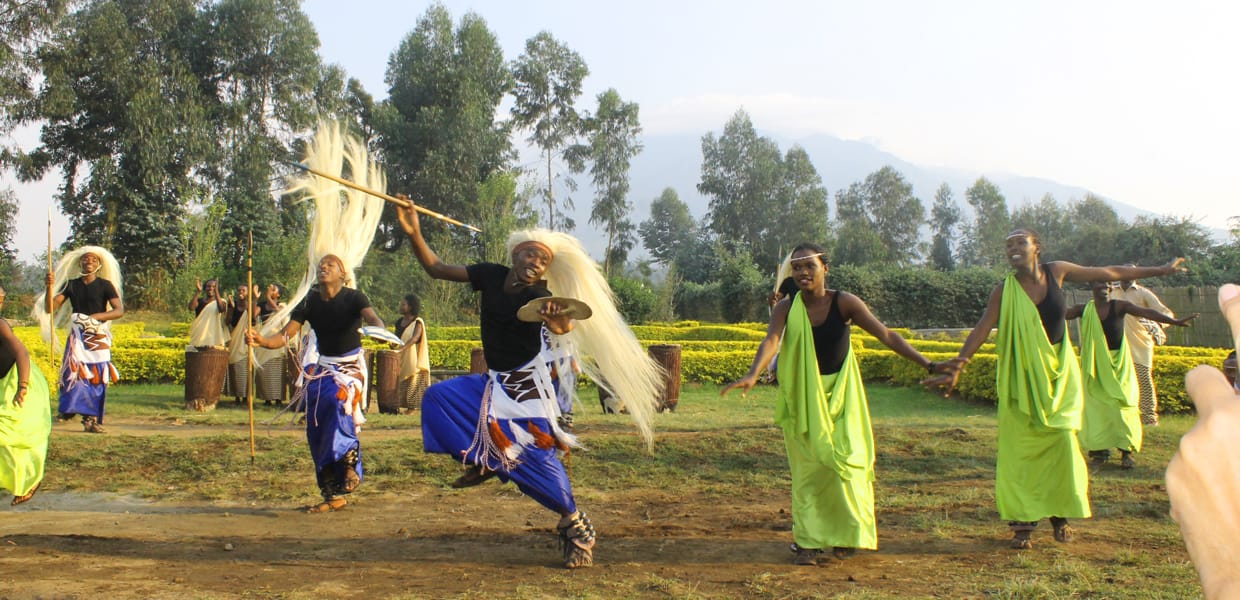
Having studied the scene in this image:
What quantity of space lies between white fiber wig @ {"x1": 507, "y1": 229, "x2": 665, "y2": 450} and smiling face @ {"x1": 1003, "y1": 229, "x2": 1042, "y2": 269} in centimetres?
254

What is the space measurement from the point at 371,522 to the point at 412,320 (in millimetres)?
5910

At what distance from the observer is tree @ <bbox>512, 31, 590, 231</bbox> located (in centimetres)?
4463

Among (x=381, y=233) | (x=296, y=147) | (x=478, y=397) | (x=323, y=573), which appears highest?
(x=296, y=147)

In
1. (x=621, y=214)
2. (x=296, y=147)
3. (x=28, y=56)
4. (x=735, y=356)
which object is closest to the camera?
(x=735, y=356)

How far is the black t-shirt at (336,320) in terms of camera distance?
23.7 ft

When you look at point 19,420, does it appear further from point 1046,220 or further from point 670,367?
point 1046,220

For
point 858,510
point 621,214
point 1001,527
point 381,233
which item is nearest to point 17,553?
point 858,510

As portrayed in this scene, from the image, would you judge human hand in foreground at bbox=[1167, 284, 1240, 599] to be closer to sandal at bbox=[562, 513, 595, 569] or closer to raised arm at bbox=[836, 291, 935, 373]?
sandal at bbox=[562, 513, 595, 569]

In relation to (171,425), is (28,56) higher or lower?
higher

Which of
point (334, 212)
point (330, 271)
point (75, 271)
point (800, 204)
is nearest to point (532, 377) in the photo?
point (330, 271)

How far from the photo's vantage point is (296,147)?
35.7 m

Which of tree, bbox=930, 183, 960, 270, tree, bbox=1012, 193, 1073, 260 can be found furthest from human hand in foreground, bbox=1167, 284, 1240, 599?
tree, bbox=930, 183, 960, 270

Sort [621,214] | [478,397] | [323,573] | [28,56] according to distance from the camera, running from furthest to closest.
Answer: [621,214] → [28,56] → [478,397] → [323,573]

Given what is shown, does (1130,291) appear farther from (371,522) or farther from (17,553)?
(17,553)
